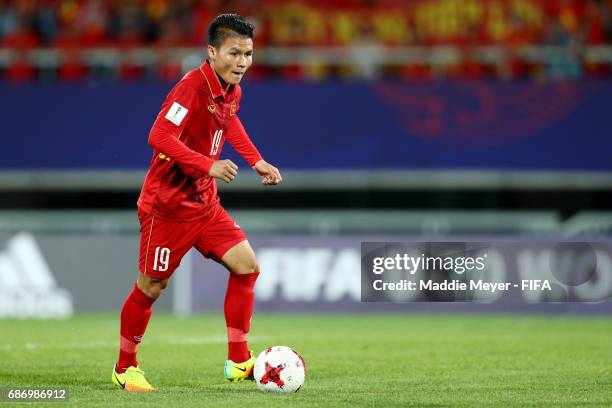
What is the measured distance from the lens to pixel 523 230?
16.3m

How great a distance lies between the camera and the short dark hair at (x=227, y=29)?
7511 millimetres

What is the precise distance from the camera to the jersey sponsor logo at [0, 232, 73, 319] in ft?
52.5

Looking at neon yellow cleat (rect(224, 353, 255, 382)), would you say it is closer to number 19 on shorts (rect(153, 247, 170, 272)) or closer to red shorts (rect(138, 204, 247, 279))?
red shorts (rect(138, 204, 247, 279))

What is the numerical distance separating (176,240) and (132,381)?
0.91m

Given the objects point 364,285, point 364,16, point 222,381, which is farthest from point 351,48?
point 222,381

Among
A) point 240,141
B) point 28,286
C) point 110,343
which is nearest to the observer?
point 240,141

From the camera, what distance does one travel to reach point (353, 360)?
9.88 m

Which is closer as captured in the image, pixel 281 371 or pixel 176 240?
pixel 281 371

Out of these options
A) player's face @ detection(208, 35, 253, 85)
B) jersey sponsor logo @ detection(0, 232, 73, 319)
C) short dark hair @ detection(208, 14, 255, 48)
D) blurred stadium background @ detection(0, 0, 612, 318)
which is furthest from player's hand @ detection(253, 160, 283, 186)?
blurred stadium background @ detection(0, 0, 612, 318)

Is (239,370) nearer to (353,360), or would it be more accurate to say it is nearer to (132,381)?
(132,381)

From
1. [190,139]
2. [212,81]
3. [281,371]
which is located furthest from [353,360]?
[212,81]

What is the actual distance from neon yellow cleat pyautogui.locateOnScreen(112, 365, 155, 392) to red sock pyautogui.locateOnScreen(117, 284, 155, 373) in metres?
0.04

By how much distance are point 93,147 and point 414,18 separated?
527 centimetres

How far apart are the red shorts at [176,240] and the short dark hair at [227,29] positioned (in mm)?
1088
